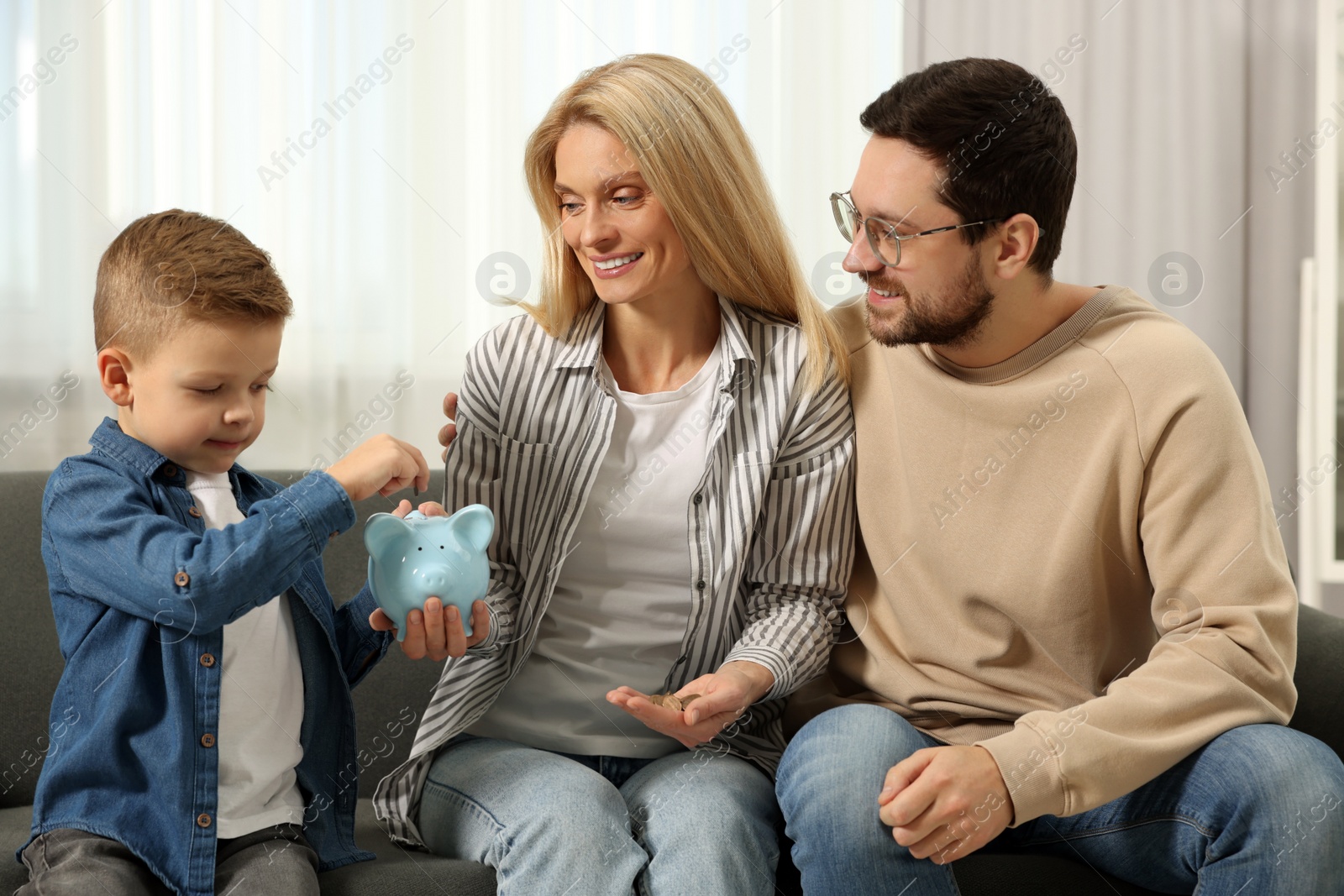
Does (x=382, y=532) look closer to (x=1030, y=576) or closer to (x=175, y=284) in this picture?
(x=175, y=284)

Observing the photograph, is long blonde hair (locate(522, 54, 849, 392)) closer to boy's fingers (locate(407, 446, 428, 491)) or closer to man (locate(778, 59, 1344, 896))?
man (locate(778, 59, 1344, 896))

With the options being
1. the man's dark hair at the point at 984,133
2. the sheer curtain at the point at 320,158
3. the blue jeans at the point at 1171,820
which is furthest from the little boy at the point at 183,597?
the sheer curtain at the point at 320,158

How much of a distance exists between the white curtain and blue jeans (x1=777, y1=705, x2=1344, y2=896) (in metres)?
1.62

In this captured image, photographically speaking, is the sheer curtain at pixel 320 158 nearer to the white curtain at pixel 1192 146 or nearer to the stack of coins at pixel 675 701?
the white curtain at pixel 1192 146

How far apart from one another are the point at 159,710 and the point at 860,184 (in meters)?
0.94

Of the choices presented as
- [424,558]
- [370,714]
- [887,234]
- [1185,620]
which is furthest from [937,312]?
[370,714]

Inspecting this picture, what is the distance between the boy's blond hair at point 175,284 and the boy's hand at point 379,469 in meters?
0.16

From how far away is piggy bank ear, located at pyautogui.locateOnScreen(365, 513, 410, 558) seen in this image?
3.71 ft

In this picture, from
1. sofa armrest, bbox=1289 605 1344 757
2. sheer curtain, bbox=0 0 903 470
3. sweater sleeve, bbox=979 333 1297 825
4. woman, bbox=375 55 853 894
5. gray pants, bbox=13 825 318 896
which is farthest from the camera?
sheer curtain, bbox=0 0 903 470

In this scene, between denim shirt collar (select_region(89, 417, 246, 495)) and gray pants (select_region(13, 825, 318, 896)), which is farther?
denim shirt collar (select_region(89, 417, 246, 495))

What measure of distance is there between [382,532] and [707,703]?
0.38m

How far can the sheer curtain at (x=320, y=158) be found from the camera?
2.12m

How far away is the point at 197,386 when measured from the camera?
1098 mm

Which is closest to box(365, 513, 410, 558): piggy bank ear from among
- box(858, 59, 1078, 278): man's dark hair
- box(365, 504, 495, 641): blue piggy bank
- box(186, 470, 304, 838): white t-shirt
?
box(365, 504, 495, 641): blue piggy bank
